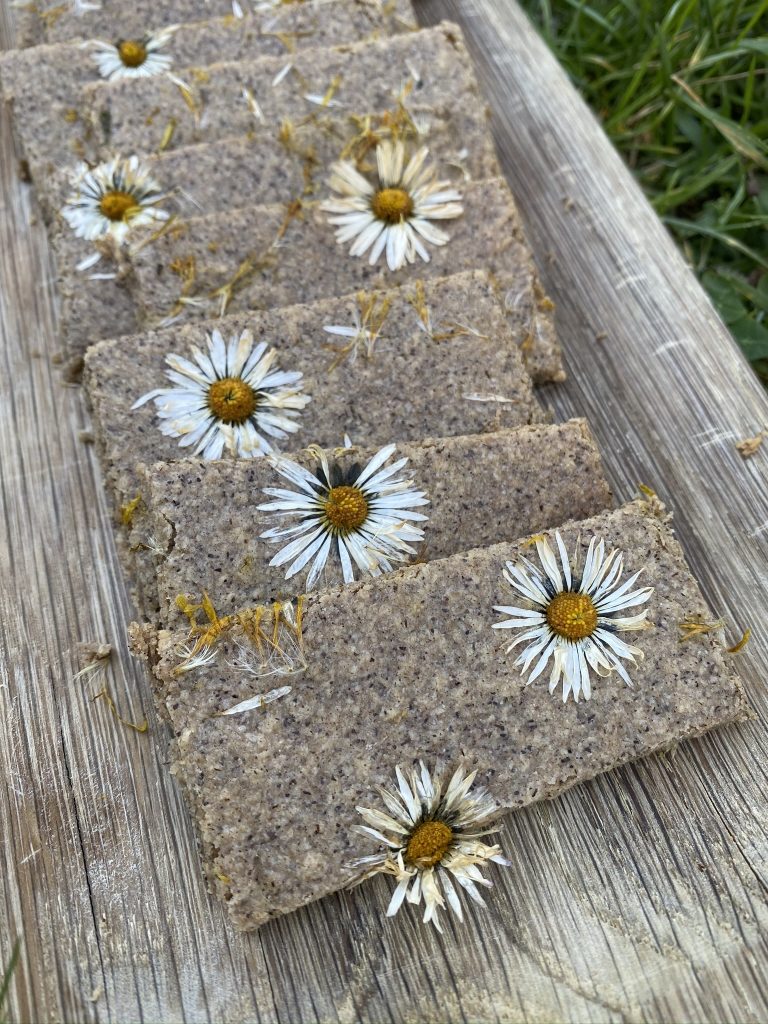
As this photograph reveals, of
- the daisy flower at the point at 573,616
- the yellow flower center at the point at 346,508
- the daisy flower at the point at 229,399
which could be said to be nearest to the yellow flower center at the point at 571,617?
the daisy flower at the point at 573,616

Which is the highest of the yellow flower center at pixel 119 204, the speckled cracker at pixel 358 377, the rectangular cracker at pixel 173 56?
the rectangular cracker at pixel 173 56

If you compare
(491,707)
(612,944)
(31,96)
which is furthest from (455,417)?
(31,96)

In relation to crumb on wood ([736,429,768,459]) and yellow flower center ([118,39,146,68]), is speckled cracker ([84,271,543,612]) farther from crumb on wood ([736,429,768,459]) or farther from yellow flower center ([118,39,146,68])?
yellow flower center ([118,39,146,68])

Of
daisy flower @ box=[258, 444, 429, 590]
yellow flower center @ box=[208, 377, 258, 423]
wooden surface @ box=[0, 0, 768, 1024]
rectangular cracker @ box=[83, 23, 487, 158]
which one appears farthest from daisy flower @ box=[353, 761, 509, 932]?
rectangular cracker @ box=[83, 23, 487, 158]

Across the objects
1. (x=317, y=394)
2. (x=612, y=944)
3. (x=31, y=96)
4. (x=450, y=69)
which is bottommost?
(x=612, y=944)

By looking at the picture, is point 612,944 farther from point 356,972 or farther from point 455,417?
point 455,417

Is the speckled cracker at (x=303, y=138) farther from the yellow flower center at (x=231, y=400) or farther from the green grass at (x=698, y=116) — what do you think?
the green grass at (x=698, y=116)
